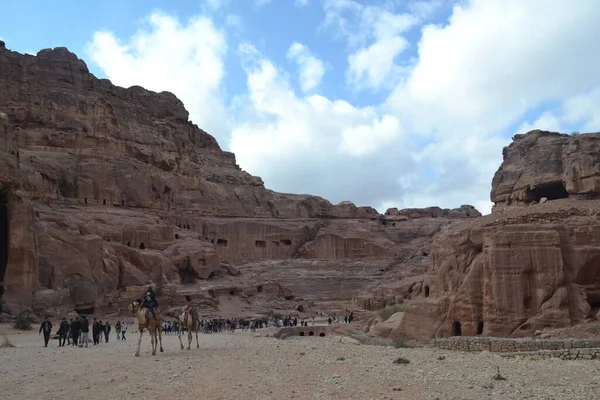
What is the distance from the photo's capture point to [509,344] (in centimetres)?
1694

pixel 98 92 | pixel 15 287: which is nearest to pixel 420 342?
pixel 15 287

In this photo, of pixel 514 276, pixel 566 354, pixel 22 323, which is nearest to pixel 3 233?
pixel 22 323

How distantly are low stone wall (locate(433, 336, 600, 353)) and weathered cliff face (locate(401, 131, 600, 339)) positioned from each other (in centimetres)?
151

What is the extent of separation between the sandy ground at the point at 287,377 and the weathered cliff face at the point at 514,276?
11.3 feet

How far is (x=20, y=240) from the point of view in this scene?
3191 centimetres

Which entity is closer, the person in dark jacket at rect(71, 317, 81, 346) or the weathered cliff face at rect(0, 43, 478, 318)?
the person in dark jacket at rect(71, 317, 81, 346)

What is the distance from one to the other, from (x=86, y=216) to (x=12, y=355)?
3716 centimetres

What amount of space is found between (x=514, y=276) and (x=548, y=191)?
29.2 meters

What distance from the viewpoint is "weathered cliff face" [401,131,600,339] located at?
1892 centimetres

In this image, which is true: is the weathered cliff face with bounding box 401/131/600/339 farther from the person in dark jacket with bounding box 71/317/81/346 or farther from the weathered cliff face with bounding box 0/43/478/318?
the weathered cliff face with bounding box 0/43/478/318

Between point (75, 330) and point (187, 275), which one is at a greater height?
point (187, 275)

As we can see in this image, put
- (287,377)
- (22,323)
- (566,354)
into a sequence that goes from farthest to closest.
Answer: (22,323)
(566,354)
(287,377)

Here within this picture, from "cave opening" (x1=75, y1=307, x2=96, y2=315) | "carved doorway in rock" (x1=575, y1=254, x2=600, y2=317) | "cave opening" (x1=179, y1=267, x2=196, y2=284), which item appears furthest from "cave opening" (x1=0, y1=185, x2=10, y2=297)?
"carved doorway in rock" (x1=575, y1=254, x2=600, y2=317)

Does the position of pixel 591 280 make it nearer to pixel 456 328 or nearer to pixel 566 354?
pixel 456 328
